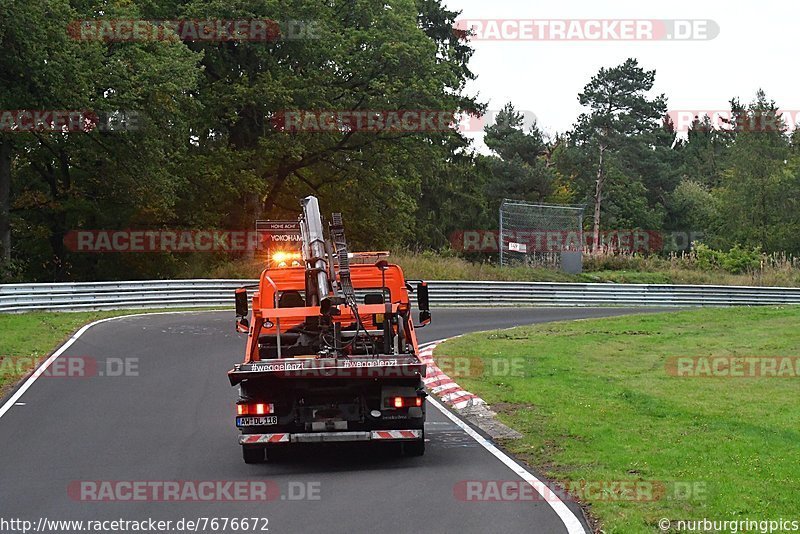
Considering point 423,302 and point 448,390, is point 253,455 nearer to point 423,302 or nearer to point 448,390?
point 423,302

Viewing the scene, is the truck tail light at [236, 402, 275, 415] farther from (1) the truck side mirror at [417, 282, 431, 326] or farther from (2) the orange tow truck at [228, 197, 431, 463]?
(1) the truck side mirror at [417, 282, 431, 326]

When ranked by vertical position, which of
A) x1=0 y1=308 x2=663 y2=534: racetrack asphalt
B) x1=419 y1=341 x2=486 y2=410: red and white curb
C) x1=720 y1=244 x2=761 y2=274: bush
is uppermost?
x1=720 y1=244 x2=761 y2=274: bush

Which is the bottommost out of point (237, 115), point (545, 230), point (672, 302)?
point (672, 302)

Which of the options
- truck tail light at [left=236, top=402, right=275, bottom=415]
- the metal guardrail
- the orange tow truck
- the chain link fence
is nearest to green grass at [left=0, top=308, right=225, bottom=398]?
the metal guardrail

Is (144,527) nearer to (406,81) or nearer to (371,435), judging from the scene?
(371,435)

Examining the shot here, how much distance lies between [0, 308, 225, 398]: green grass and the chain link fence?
21404 mm

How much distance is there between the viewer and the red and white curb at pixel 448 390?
1686 centimetres

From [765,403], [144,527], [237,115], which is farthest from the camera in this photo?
[237,115]

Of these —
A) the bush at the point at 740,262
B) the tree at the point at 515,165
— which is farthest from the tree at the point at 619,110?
the bush at the point at 740,262

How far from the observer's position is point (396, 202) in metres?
51.1

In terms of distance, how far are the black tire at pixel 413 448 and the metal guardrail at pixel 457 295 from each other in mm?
20895

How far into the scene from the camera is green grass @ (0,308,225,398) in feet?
66.2

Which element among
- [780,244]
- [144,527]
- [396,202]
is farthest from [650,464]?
[780,244]

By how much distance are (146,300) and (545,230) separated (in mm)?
22130
